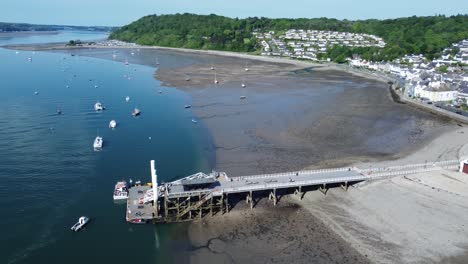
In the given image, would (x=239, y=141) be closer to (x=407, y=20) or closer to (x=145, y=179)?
(x=145, y=179)

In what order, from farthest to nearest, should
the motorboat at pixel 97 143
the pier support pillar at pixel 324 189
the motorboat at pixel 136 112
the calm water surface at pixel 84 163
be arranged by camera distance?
the motorboat at pixel 136 112, the motorboat at pixel 97 143, the pier support pillar at pixel 324 189, the calm water surface at pixel 84 163

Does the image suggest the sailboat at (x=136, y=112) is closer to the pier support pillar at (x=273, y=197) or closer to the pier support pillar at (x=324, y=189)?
the pier support pillar at (x=273, y=197)

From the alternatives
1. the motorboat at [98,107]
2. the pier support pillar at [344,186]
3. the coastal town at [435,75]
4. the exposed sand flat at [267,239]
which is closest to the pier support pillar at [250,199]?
the exposed sand flat at [267,239]

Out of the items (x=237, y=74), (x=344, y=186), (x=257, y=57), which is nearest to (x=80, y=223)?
(x=344, y=186)

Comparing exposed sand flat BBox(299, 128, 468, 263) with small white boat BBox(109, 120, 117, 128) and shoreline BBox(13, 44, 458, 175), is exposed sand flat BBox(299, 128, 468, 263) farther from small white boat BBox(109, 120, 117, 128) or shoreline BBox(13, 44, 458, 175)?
small white boat BBox(109, 120, 117, 128)

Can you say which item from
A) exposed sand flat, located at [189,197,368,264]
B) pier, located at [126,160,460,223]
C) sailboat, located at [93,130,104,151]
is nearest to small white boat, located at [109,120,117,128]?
sailboat, located at [93,130,104,151]

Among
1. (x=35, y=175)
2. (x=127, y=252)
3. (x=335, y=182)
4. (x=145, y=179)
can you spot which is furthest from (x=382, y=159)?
(x=35, y=175)
